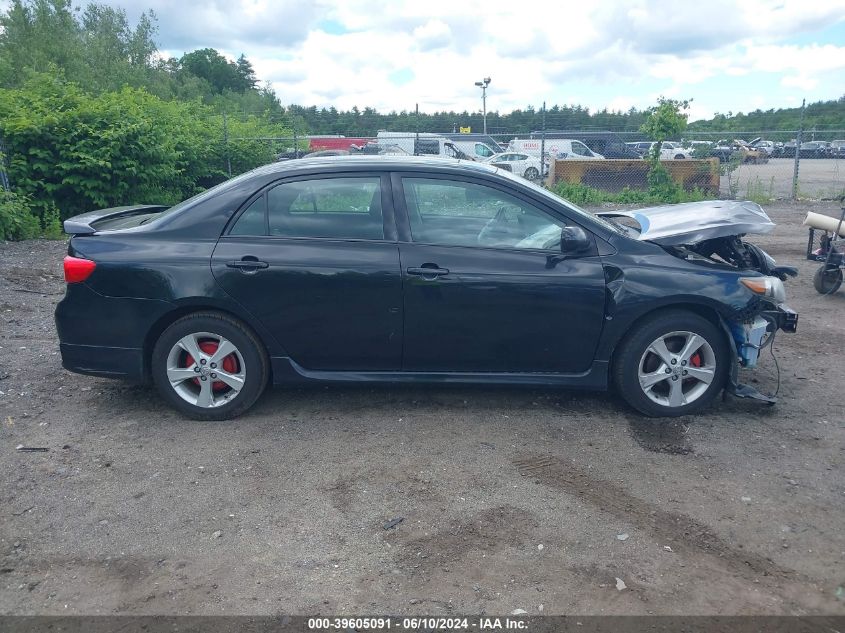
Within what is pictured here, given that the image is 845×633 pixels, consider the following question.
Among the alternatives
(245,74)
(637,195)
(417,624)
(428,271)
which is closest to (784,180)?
(637,195)

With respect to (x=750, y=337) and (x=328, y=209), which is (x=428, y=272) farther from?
(x=750, y=337)

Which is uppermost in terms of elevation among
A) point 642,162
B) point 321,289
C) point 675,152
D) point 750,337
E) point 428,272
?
point 675,152

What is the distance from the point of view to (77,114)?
39.6 feet

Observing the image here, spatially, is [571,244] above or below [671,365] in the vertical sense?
above

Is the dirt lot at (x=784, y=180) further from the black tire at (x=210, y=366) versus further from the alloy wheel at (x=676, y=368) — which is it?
the black tire at (x=210, y=366)

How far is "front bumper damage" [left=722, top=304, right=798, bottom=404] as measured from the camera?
15.6 ft

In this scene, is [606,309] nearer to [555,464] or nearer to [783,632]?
[555,464]

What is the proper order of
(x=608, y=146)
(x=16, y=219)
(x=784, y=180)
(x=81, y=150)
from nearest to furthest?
(x=16, y=219), (x=81, y=150), (x=784, y=180), (x=608, y=146)

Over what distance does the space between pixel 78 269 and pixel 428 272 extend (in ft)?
7.47

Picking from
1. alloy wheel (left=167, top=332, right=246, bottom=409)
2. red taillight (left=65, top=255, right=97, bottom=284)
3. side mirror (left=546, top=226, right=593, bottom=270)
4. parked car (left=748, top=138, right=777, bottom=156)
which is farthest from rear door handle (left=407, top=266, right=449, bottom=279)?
parked car (left=748, top=138, right=777, bottom=156)

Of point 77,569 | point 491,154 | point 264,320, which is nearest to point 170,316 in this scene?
point 264,320

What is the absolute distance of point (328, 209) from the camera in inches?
187

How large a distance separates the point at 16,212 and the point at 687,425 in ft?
34.8

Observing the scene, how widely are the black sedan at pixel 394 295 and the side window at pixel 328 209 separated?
0.03 ft
